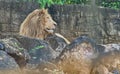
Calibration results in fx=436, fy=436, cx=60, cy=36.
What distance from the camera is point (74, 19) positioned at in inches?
328

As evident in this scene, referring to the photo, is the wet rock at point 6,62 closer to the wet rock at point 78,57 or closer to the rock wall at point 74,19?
the wet rock at point 78,57

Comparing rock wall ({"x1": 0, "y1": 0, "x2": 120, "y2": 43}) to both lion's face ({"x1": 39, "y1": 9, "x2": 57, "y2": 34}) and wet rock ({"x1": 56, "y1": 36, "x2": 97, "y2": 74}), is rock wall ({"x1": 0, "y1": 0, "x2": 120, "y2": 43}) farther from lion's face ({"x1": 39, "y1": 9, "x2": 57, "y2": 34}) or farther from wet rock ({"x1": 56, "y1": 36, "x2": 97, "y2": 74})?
wet rock ({"x1": 56, "y1": 36, "x2": 97, "y2": 74})

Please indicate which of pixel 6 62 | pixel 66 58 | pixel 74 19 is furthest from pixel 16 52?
pixel 74 19

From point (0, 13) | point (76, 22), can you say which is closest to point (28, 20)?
point (0, 13)

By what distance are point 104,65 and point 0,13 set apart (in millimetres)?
4888

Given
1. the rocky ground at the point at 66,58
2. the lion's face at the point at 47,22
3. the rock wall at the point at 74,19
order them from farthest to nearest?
the rock wall at the point at 74,19, the lion's face at the point at 47,22, the rocky ground at the point at 66,58

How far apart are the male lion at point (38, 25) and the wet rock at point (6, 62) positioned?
4.12 metres

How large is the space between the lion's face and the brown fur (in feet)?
13.1

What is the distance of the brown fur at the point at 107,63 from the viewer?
3.22 meters

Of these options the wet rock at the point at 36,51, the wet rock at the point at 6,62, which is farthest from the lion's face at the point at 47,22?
the wet rock at the point at 6,62

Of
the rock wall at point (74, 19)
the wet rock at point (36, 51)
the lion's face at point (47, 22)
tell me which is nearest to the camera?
the wet rock at point (36, 51)

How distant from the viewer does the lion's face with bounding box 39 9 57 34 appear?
7.29 metres

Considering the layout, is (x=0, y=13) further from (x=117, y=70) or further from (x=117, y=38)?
(x=117, y=70)

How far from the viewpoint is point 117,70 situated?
329 centimetres
